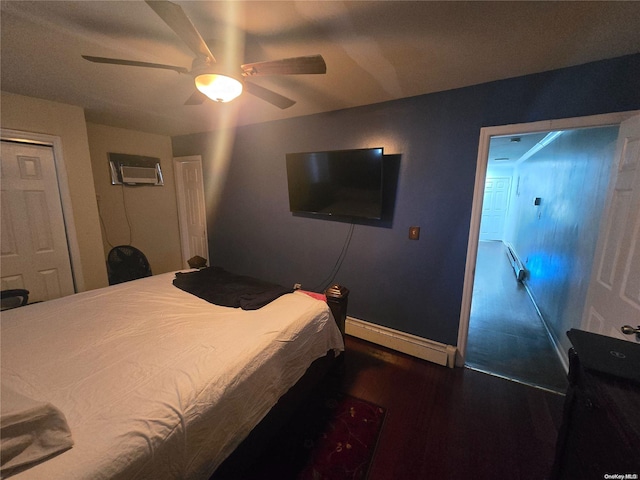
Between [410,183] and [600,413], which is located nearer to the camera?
[600,413]

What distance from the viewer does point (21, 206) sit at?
2227 millimetres

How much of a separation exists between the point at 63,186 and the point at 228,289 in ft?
6.74

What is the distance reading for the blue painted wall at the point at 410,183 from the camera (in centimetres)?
162

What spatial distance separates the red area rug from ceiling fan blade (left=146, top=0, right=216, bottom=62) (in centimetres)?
214

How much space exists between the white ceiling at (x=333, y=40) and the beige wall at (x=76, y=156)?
0.63 ft

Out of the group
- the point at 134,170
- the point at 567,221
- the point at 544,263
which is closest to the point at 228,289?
the point at 134,170

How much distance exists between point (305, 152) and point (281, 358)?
6.61 feet

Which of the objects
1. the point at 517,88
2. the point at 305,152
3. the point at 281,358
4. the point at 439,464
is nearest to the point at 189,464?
the point at 281,358

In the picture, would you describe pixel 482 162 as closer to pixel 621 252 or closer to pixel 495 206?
pixel 621 252

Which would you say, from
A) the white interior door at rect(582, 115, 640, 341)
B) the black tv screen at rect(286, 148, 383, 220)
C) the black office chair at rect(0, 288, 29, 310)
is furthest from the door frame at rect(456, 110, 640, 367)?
the black office chair at rect(0, 288, 29, 310)

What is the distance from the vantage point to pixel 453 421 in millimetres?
1638

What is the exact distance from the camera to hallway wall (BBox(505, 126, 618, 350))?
6.61 ft

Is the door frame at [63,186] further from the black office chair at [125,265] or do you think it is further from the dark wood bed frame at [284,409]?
the dark wood bed frame at [284,409]

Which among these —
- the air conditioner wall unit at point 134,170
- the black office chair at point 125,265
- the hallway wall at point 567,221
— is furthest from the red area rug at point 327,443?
the air conditioner wall unit at point 134,170
